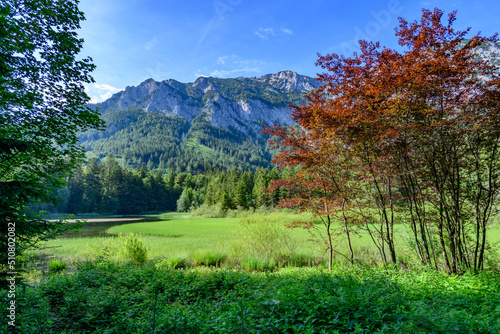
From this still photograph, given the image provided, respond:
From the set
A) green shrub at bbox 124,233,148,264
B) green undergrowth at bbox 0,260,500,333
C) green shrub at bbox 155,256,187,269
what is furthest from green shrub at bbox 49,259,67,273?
green undergrowth at bbox 0,260,500,333

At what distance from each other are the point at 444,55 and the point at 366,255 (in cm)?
643

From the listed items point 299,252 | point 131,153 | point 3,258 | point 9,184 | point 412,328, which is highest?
point 131,153

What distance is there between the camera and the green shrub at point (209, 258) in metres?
8.58

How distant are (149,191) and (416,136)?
253ft

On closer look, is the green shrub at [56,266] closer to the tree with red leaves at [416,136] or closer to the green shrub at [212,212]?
the tree with red leaves at [416,136]

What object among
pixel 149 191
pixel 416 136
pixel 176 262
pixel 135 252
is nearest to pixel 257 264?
pixel 176 262

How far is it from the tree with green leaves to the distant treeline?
36.1m

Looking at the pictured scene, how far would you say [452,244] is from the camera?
193 inches

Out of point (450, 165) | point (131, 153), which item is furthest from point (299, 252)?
point (131, 153)

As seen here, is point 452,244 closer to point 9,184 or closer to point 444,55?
point 444,55

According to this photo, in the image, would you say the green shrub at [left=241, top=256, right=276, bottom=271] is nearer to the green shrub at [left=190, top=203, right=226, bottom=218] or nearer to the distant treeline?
the distant treeline

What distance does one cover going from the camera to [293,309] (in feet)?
10.0

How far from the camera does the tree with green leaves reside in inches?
151

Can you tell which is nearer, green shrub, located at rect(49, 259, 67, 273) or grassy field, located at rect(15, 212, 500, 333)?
grassy field, located at rect(15, 212, 500, 333)
